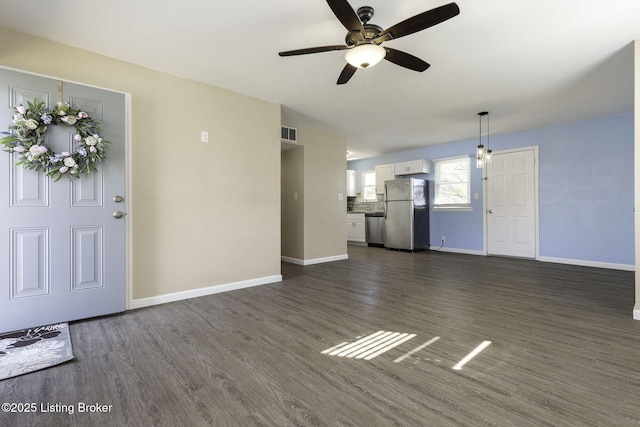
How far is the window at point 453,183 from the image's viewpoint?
654 cm

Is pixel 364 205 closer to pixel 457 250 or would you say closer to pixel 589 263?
pixel 457 250

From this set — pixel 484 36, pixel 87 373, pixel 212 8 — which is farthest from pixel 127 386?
pixel 484 36

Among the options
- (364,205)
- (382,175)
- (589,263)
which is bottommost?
(589,263)

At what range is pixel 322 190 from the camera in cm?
557

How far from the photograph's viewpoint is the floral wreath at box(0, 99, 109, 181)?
2375 millimetres

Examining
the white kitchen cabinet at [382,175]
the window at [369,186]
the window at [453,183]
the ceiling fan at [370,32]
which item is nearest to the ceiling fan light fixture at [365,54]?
the ceiling fan at [370,32]

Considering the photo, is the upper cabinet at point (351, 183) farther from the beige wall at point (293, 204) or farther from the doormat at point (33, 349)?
the doormat at point (33, 349)

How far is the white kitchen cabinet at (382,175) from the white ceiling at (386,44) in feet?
10.4

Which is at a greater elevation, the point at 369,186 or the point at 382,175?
the point at 382,175

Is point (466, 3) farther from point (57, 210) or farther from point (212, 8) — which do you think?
point (57, 210)

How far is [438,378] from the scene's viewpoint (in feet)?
5.77

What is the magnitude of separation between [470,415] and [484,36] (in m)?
2.77

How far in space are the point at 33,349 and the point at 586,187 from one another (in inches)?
284

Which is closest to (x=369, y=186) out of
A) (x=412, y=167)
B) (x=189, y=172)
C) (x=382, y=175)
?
(x=382, y=175)
